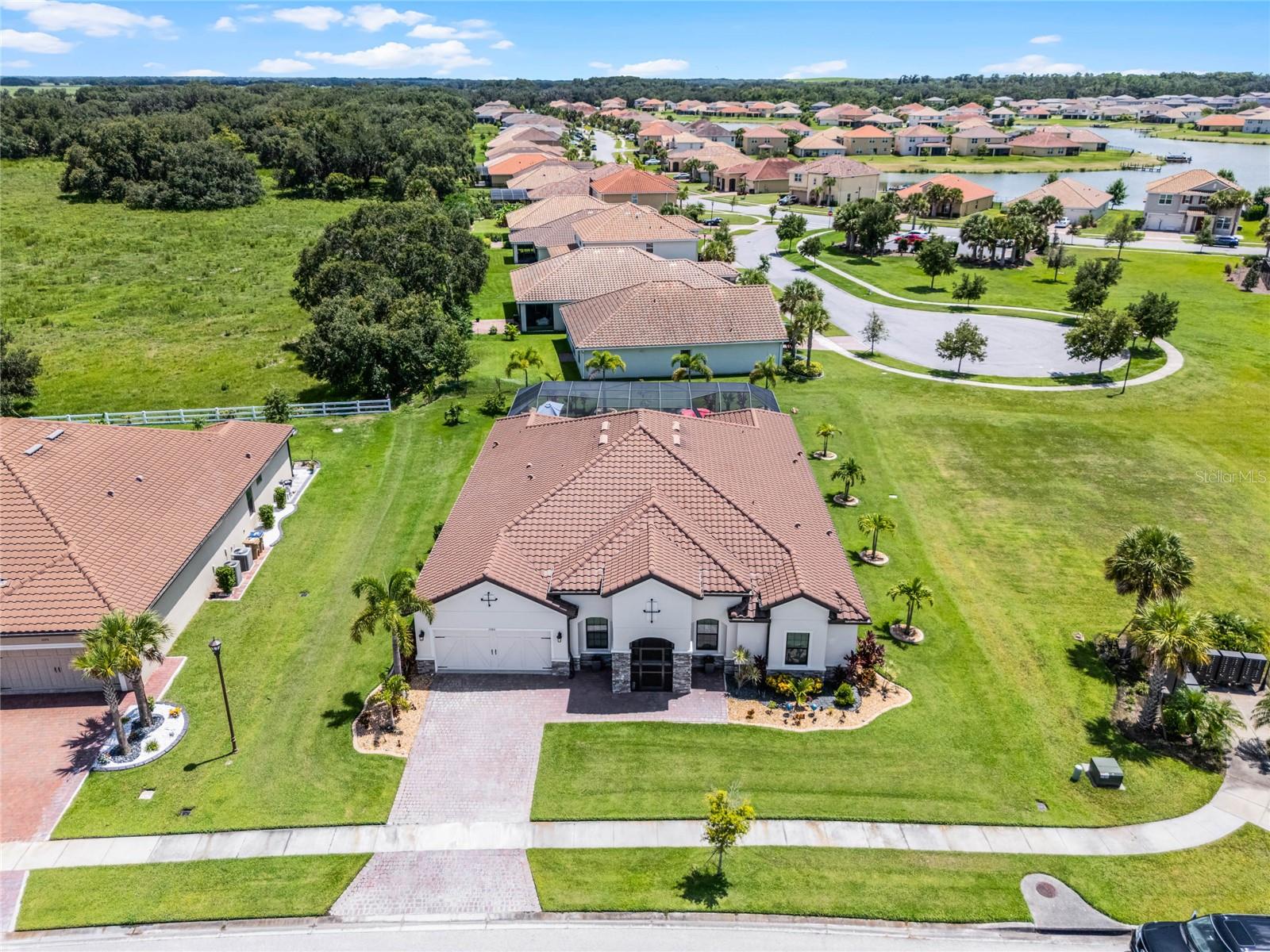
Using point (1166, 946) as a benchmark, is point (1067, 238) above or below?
above

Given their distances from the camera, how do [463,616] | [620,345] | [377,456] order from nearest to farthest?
1. [463,616]
2. [377,456]
3. [620,345]

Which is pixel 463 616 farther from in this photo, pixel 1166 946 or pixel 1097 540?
pixel 1097 540

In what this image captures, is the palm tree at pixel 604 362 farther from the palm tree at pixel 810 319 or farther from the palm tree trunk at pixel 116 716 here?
the palm tree trunk at pixel 116 716

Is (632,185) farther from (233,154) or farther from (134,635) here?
(134,635)

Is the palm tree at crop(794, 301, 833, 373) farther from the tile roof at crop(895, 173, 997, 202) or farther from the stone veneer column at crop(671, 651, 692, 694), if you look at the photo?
the tile roof at crop(895, 173, 997, 202)

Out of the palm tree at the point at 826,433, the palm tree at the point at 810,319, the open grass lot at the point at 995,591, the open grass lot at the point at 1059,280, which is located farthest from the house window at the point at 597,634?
the open grass lot at the point at 1059,280

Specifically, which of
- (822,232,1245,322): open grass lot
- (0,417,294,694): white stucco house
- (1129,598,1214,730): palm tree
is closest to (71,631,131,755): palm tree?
(0,417,294,694): white stucco house

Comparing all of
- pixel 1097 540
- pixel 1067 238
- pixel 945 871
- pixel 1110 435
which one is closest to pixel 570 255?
pixel 1110 435

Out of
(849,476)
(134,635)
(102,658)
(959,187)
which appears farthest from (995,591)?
(959,187)
